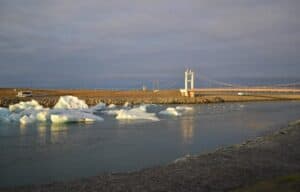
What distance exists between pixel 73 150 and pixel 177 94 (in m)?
54.6

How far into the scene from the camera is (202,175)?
27.9ft

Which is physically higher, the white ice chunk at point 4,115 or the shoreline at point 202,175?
the white ice chunk at point 4,115

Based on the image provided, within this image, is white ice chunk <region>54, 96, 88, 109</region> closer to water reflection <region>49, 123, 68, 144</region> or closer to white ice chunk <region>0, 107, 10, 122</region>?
white ice chunk <region>0, 107, 10, 122</region>

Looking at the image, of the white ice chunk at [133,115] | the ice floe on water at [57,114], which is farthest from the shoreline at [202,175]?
the white ice chunk at [133,115]

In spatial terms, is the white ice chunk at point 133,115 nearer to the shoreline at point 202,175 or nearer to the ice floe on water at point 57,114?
the ice floe on water at point 57,114

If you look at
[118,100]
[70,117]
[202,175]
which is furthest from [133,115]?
[118,100]

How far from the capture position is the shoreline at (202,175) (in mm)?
7656

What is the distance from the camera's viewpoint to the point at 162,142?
1538 cm

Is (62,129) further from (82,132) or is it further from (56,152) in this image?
(56,152)

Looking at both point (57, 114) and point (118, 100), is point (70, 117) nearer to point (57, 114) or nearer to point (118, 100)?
point (57, 114)

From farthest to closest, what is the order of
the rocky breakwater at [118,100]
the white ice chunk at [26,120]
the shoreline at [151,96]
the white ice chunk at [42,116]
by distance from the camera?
the shoreline at [151,96], the rocky breakwater at [118,100], the white ice chunk at [42,116], the white ice chunk at [26,120]

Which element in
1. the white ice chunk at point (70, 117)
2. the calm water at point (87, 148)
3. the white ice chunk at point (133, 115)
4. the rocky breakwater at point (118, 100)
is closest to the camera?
the calm water at point (87, 148)

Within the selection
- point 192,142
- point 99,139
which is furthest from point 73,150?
point 192,142

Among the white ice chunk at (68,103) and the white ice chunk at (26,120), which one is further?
the white ice chunk at (68,103)
